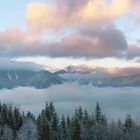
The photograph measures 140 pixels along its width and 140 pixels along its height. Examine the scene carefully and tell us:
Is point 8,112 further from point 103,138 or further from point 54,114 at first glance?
point 103,138

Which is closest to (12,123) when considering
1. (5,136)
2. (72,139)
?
(5,136)

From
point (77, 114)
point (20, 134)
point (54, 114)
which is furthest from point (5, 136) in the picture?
point (77, 114)

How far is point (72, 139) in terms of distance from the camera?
165250mm

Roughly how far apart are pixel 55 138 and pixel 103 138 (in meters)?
24.2

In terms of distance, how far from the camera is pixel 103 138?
194m

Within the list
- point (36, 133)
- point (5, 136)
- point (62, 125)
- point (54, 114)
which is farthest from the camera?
point (62, 125)

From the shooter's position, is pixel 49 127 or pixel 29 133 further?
pixel 49 127

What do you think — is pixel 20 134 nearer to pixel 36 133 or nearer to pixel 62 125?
pixel 36 133

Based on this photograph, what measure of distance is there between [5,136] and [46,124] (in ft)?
58.7

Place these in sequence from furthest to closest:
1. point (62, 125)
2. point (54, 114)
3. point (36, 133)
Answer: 1. point (62, 125)
2. point (54, 114)
3. point (36, 133)

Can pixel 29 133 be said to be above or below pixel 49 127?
below

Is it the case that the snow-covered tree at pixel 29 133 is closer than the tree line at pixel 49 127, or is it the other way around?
the snow-covered tree at pixel 29 133

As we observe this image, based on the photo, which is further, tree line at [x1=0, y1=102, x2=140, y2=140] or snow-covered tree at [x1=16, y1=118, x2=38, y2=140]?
tree line at [x1=0, y1=102, x2=140, y2=140]

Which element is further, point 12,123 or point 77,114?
point 77,114
